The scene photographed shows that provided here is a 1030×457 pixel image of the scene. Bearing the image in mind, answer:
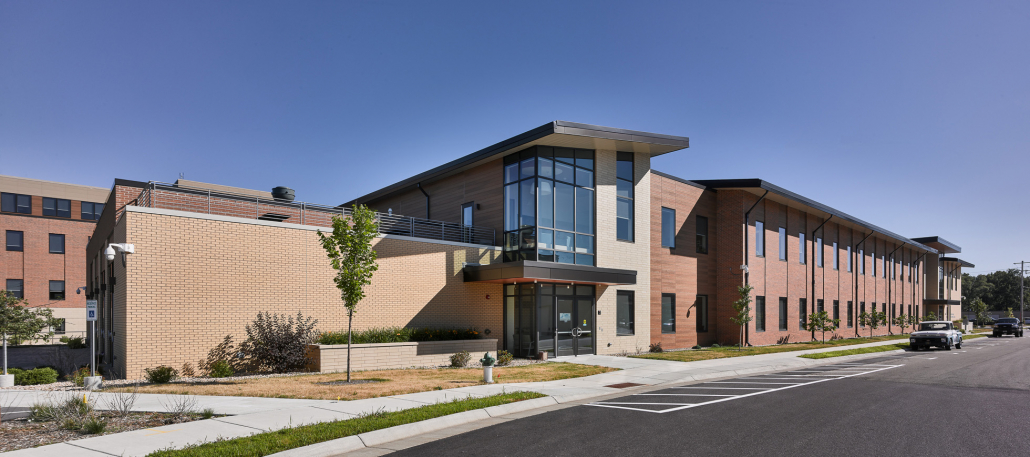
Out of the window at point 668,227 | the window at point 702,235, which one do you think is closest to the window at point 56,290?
the window at point 668,227

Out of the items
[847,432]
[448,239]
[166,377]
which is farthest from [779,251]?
[166,377]

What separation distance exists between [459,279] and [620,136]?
8.56m

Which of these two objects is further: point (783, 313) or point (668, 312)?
point (783, 313)

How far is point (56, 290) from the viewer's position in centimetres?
4559

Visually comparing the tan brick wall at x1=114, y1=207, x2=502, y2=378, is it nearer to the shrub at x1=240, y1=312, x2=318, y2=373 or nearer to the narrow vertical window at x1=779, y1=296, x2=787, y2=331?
the shrub at x1=240, y1=312, x2=318, y2=373

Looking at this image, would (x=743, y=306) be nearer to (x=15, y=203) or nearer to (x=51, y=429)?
(x=51, y=429)

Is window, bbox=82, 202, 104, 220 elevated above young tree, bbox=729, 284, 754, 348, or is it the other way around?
window, bbox=82, 202, 104, 220

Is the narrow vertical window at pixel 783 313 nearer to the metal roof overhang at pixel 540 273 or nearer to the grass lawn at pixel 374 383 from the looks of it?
the metal roof overhang at pixel 540 273

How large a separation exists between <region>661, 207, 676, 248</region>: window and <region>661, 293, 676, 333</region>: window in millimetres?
2496

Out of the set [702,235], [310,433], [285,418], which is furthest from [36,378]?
[702,235]

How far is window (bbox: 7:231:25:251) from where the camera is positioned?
44000 millimetres

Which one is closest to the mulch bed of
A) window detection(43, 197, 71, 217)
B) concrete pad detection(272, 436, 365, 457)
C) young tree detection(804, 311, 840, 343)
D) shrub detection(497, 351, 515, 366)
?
concrete pad detection(272, 436, 365, 457)

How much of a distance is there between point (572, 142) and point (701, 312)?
1330 centimetres

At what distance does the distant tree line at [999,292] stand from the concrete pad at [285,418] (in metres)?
139
